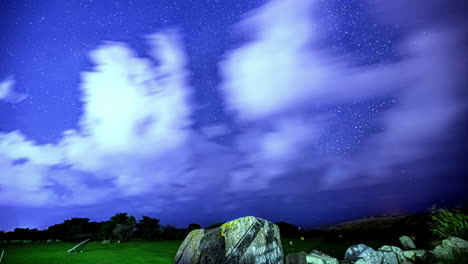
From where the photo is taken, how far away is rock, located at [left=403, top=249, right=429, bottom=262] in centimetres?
2025

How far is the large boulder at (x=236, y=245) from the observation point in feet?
54.3

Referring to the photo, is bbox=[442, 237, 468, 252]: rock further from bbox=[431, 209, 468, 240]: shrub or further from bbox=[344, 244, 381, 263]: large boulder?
bbox=[344, 244, 381, 263]: large boulder

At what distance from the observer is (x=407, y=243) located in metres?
23.3

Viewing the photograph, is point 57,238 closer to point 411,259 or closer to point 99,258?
point 99,258

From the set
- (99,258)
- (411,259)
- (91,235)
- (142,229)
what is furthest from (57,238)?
(411,259)

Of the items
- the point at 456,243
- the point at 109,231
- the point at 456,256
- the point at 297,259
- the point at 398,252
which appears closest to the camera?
the point at 456,256

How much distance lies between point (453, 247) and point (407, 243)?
724 cm

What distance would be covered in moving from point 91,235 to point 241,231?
46.6 metres

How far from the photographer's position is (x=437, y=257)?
19.0 metres

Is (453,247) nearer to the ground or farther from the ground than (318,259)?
farther from the ground

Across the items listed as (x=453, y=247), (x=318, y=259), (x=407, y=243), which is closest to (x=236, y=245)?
(x=318, y=259)

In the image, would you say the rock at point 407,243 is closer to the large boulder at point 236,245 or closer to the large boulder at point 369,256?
the large boulder at point 369,256

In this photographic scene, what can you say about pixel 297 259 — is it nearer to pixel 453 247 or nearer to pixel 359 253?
pixel 359 253

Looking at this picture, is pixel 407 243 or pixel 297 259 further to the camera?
pixel 407 243
